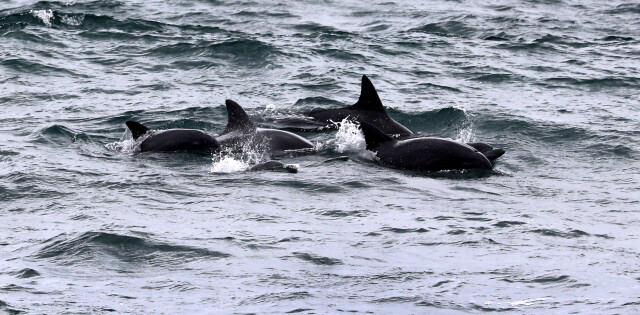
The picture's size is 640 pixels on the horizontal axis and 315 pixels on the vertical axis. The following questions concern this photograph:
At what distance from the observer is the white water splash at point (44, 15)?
103ft

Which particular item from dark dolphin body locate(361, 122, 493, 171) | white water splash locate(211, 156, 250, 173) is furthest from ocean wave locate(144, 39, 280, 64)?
dark dolphin body locate(361, 122, 493, 171)

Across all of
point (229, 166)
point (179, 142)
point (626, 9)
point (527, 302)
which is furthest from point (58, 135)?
point (626, 9)

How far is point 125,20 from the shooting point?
32.3 metres

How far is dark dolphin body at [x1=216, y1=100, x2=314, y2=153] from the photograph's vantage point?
59.9 feet

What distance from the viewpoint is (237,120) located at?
18.8 meters

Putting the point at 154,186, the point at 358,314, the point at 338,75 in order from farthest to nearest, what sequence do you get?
the point at 338,75 → the point at 154,186 → the point at 358,314

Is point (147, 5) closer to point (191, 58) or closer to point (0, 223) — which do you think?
point (191, 58)

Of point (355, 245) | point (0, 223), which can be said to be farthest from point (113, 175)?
point (355, 245)

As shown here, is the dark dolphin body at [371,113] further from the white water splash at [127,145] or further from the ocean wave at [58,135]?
the ocean wave at [58,135]

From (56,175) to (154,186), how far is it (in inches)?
69.1

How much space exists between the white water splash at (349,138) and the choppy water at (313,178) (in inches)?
2.8

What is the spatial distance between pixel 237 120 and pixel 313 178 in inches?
121

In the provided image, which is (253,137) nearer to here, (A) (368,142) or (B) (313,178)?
(A) (368,142)

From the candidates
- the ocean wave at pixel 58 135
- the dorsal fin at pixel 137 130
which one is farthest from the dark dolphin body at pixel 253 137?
the ocean wave at pixel 58 135
